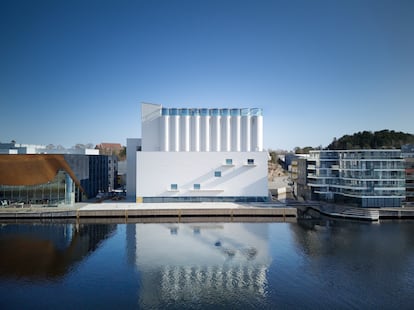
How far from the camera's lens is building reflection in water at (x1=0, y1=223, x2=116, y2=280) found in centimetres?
1727

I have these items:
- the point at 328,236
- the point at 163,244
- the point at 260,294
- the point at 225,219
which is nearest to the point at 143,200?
the point at 225,219

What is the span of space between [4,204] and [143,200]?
14078mm

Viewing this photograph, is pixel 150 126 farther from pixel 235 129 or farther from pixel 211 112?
pixel 235 129

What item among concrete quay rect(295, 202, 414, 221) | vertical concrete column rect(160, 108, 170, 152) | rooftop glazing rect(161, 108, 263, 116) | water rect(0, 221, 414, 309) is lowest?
water rect(0, 221, 414, 309)

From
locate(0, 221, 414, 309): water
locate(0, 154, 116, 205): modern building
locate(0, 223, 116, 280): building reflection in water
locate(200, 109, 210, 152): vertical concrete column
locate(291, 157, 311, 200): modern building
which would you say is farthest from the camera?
locate(291, 157, 311, 200): modern building

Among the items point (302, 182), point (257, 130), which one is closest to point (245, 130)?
point (257, 130)

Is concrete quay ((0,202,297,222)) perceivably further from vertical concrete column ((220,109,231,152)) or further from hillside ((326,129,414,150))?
hillside ((326,129,414,150))

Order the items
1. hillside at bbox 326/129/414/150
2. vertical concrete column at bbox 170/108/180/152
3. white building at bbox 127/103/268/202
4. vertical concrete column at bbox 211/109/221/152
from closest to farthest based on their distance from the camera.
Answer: white building at bbox 127/103/268/202 < vertical concrete column at bbox 170/108/180/152 < vertical concrete column at bbox 211/109/221/152 < hillside at bbox 326/129/414/150

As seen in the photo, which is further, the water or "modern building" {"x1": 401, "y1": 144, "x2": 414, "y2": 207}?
"modern building" {"x1": 401, "y1": 144, "x2": 414, "y2": 207}

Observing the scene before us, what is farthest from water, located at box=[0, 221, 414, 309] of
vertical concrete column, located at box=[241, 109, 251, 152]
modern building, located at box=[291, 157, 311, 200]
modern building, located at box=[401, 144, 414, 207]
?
vertical concrete column, located at box=[241, 109, 251, 152]

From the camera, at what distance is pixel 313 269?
57.0ft

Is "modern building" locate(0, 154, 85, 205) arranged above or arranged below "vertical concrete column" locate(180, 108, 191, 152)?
below

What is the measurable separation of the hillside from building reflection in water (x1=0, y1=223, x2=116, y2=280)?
52.2m

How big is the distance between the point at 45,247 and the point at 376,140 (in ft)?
197
